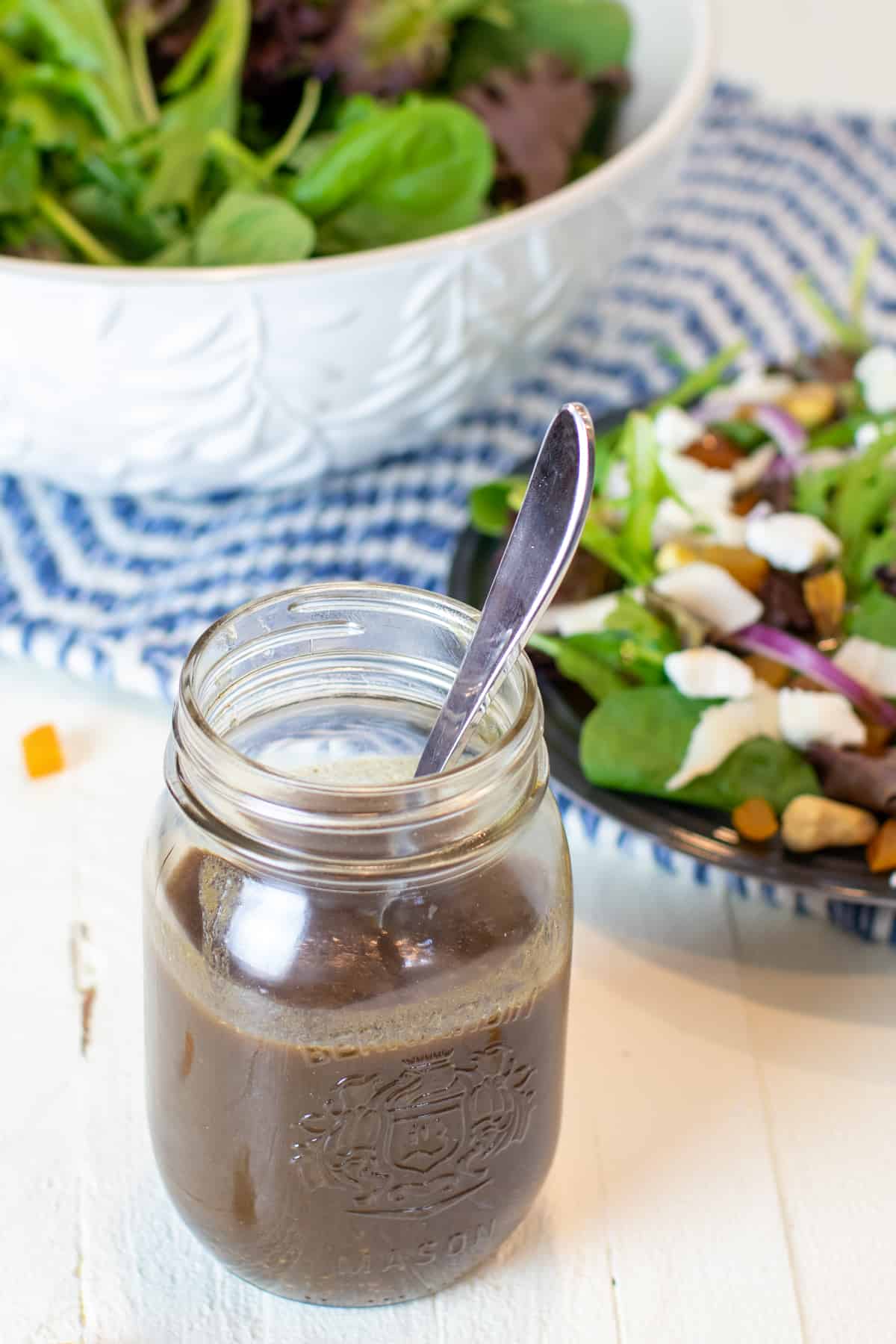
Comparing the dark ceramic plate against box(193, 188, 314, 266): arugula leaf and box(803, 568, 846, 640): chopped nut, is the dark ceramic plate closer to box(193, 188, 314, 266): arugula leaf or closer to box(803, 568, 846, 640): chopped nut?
box(803, 568, 846, 640): chopped nut

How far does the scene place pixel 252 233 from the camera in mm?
1086

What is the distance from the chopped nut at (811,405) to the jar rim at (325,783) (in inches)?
23.4

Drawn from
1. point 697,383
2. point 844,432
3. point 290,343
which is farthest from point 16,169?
point 844,432

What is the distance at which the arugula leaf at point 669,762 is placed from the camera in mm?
858

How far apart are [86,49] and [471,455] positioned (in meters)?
0.45

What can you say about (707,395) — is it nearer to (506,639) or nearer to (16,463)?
(16,463)

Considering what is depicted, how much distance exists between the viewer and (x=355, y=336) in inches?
41.6

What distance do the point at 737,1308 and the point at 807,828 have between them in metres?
0.25

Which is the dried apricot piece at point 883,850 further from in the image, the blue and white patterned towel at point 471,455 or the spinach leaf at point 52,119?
the spinach leaf at point 52,119

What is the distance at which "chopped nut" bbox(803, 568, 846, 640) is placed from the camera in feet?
3.23

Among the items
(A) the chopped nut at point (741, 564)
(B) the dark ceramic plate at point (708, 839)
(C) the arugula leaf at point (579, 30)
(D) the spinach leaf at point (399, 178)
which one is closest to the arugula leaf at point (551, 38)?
(C) the arugula leaf at point (579, 30)

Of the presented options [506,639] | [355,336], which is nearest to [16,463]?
[355,336]

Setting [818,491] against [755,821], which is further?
[818,491]

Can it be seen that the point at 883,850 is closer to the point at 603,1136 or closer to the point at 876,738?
the point at 876,738
